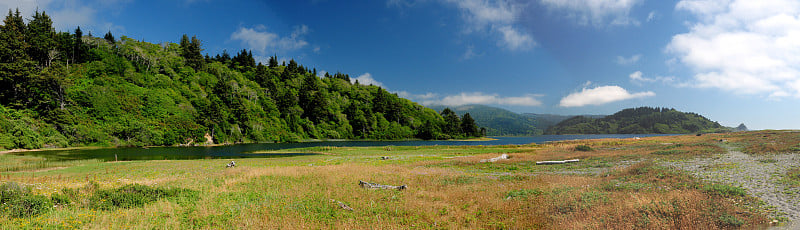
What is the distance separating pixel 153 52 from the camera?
15900 centimetres

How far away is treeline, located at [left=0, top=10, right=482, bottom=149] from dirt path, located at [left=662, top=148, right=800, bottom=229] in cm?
11240

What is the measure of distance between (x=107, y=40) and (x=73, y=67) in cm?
3996

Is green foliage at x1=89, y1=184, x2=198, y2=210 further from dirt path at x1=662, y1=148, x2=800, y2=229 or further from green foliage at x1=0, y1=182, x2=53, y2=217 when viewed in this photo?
dirt path at x1=662, y1=148, x2=800, y2=229

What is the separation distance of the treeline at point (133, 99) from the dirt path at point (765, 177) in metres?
112

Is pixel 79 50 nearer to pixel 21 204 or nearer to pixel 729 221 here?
pixel 21 204

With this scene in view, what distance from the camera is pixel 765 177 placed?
54.1ft

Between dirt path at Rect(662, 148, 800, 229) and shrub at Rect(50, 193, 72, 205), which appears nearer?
dirt path at Rect(662, 148, 800, 229)

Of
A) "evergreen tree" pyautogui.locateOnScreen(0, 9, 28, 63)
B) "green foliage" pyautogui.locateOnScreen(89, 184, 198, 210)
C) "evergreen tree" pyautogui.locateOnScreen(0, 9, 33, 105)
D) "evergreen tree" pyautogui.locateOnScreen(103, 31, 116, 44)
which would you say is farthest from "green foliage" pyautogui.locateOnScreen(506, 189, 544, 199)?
"evergreen tree" pyautogui.locateOnScreen(103, 31, 116, 44)

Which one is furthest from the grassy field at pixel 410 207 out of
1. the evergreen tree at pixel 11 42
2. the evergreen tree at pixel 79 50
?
the evergreen tree at pixel 79 50

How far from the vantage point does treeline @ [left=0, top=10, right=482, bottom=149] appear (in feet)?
281

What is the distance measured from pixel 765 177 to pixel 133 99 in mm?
149766

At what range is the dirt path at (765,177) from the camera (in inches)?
434

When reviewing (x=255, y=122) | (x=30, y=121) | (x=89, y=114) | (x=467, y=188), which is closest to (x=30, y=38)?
(x=89, y=114)

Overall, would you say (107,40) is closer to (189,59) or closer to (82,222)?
(189,59)
